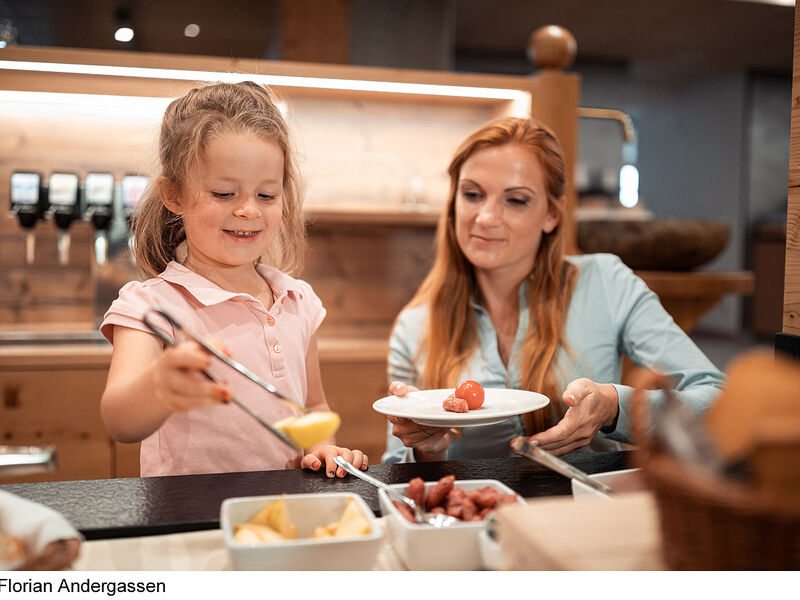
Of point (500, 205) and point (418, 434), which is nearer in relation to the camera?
point (418, 434)

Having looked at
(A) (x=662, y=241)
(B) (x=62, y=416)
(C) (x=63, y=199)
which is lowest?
(B) (x=62, y=416)

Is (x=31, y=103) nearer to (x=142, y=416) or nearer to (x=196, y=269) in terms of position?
(x=196, y=269)

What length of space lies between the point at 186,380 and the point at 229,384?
379mm

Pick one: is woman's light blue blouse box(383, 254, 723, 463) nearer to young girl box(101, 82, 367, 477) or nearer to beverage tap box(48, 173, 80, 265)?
young girl box(101, 82, 367, 477)

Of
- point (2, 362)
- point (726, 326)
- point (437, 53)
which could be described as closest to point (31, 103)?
point (2, 362)

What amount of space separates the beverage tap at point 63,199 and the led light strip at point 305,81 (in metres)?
0.34

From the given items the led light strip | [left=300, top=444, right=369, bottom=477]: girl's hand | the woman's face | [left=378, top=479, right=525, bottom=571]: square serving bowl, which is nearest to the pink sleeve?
[left=300, top=444, right=369, bottom=477]: girl's hand

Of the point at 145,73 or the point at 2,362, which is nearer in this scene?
the point at 2,362

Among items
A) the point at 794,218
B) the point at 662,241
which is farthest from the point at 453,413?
the point at 662,241

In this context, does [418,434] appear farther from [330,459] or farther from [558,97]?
[558,97]

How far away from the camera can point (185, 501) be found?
89 centimetres

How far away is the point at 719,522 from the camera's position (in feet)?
1.60
